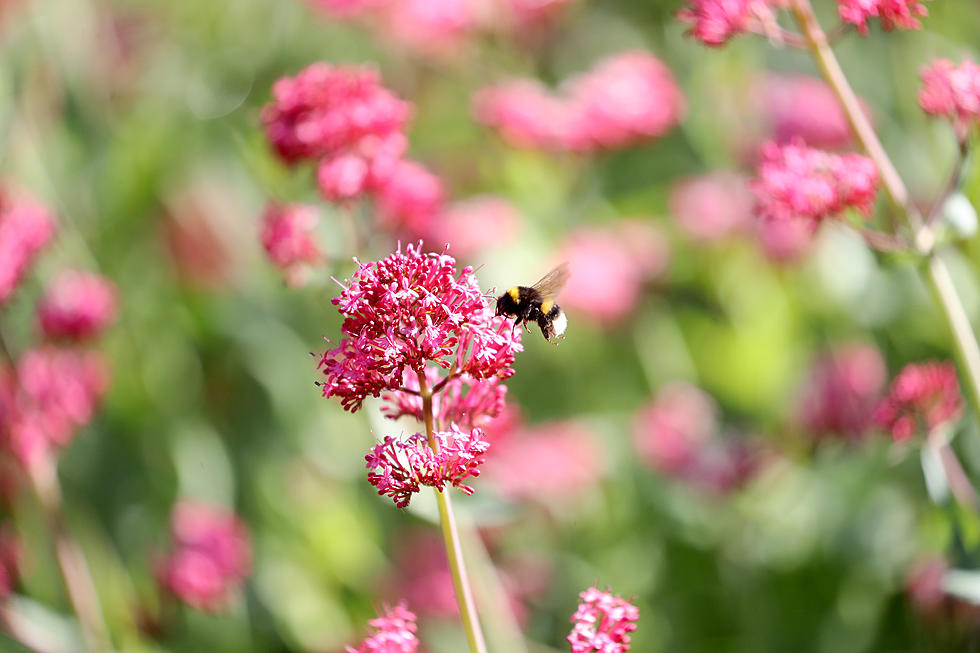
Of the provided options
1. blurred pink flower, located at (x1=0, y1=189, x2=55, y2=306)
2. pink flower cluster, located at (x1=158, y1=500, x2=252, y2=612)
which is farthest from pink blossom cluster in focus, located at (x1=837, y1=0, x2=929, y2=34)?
pink flower cluster, located at (x1=158, y1=500, x2=252, y2=612)

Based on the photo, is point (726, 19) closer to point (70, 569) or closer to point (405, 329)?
point (405, 329)

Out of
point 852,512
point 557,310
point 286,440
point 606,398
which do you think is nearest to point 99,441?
point 286,440

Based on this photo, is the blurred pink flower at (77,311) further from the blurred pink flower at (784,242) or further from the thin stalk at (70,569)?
the blurred pink flower at (784,242)

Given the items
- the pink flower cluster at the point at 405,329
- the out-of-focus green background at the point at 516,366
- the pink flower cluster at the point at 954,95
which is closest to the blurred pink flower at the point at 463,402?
the pink flower cluster at the point at 405,329

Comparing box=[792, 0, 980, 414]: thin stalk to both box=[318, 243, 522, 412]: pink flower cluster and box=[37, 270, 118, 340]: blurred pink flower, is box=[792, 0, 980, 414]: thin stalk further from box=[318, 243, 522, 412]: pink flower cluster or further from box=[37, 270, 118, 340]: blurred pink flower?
box=[37, 270, 118, 340]: blurred pink flower

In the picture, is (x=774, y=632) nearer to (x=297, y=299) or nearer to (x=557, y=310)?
(x=557, y=310)
